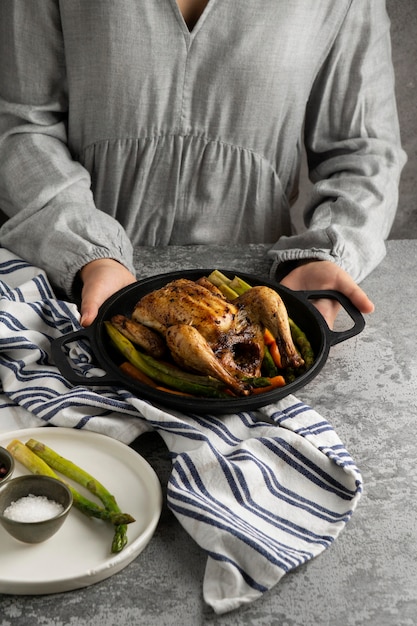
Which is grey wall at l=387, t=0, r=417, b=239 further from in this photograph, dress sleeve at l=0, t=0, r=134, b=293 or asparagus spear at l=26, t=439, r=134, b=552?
asparagus spear at l=26, t=439, r=134, b=552

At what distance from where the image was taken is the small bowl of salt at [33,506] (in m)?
0.84

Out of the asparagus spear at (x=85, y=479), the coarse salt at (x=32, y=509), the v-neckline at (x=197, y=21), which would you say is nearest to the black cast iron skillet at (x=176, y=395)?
the asparagus spear at (x=85, y=479)

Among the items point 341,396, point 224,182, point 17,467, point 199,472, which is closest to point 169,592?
point 199,472

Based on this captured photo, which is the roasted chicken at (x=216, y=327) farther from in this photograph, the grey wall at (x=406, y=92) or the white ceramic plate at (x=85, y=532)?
the grey wall at (x=406, y=92)

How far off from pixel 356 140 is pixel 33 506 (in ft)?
4.24

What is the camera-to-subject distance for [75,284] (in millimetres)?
1467

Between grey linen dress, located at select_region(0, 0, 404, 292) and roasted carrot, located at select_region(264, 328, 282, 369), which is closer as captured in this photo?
roasted carrot, located at select_region(264, 328, 282, 369)

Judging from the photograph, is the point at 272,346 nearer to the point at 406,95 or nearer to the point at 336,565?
the point at 336,565

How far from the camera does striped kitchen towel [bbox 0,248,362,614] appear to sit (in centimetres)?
86

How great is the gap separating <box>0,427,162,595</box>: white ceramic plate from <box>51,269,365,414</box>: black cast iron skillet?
10 cm

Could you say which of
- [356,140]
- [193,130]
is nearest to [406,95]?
[356,140]

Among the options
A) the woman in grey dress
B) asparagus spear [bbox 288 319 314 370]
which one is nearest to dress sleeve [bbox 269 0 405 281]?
the woman in grey dress

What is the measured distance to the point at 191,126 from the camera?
1.72 metres

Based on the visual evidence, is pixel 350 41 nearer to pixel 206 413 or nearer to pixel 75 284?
pixel 75 284
